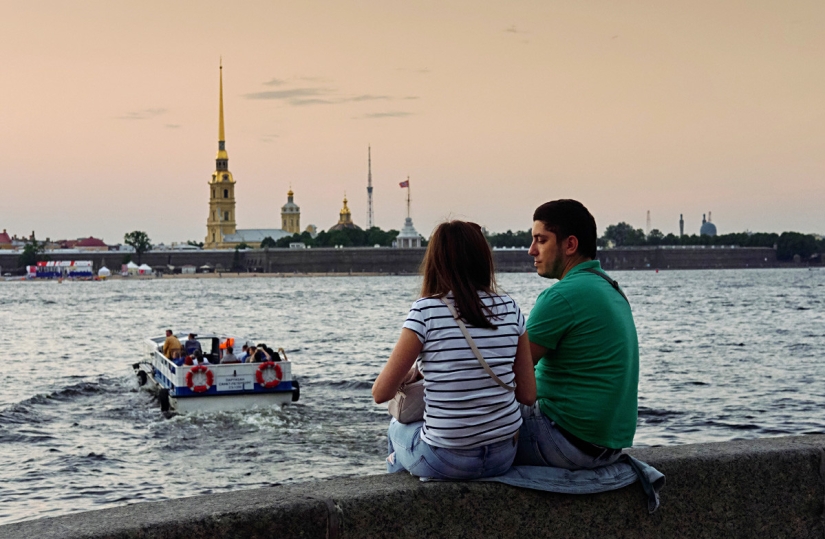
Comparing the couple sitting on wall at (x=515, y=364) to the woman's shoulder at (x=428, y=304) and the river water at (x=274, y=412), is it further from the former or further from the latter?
the river water at (x=274, y=412)

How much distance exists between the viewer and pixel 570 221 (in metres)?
3.03

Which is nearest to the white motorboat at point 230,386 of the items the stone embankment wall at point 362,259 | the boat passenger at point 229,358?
the boat passenger at point 229,358

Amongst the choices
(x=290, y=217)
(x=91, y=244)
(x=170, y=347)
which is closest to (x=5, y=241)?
(x=91, y=244)

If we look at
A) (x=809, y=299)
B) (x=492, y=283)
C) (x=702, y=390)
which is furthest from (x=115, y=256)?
(x=492, y=283)

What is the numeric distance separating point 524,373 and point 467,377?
179 millimetres

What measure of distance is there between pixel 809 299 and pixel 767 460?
5435 centimetres

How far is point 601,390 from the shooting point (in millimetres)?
2918

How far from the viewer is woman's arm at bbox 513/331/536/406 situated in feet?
9.39

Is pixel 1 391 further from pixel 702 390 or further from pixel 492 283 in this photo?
pixel 492 283

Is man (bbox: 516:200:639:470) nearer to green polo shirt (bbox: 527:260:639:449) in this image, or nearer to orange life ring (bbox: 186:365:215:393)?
green polo shirt (bbox: 527:260:639:449)

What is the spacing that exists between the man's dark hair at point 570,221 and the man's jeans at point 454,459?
2.00 ft

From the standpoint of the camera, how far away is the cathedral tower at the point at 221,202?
144375mm

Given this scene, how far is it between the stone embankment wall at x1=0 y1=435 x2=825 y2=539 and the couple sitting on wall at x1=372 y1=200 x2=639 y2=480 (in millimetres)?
109

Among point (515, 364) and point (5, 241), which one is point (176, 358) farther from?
point (5, 241)
